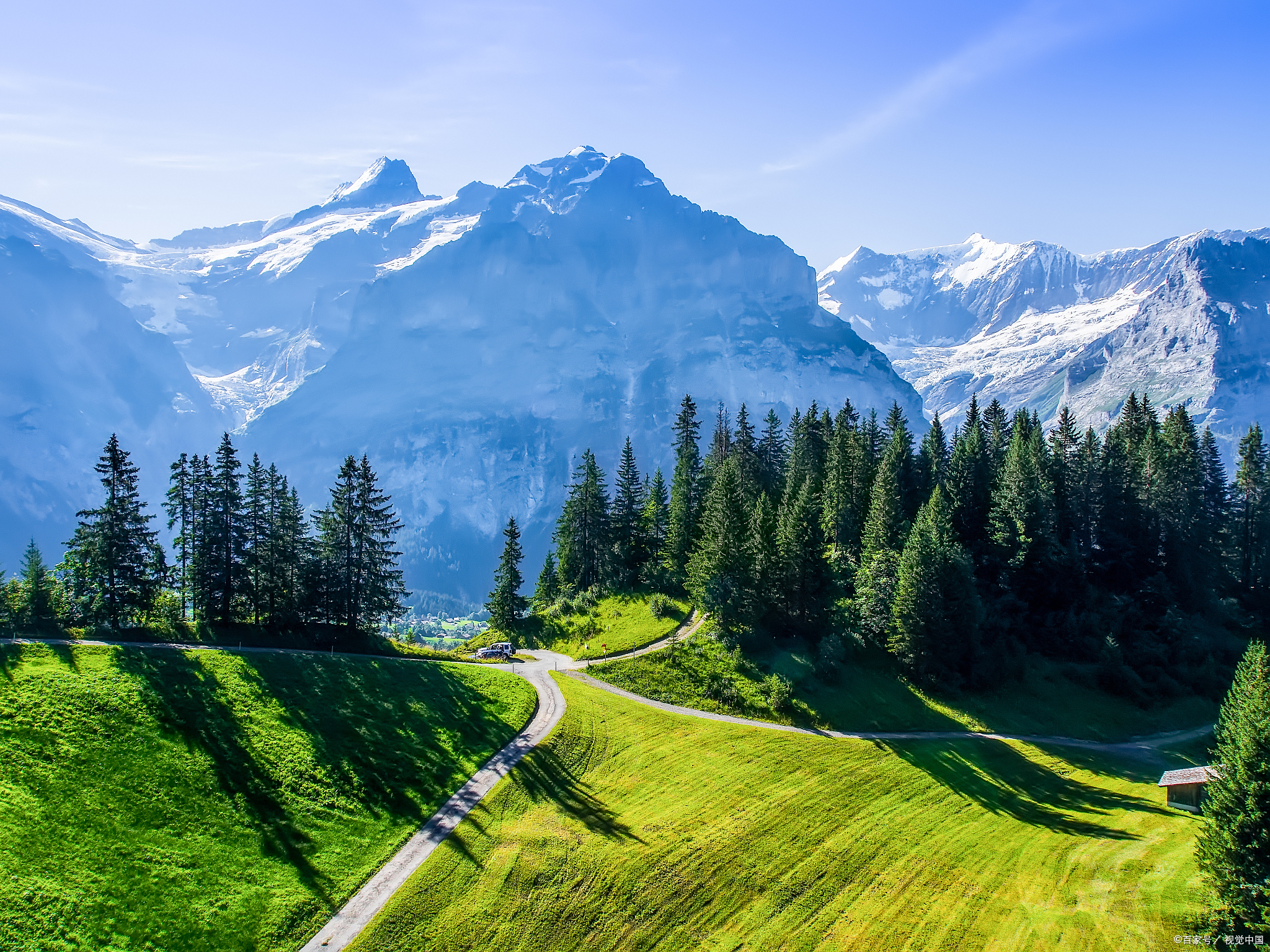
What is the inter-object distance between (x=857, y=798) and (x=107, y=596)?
58.5m

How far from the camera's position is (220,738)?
139ft

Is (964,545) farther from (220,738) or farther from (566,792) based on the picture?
(220,738)

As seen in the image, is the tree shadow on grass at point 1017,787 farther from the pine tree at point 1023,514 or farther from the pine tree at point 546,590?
the pine tree at point 546,590

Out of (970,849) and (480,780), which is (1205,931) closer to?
(970,849)

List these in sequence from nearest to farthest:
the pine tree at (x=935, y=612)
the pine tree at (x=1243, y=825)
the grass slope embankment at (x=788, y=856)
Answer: the pine tree at (x=1243, y=825) → the grass slope embankment at (x=788, y=856) → the pine tree at (x=935, y=612)

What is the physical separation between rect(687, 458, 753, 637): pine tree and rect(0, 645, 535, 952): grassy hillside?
977 inches

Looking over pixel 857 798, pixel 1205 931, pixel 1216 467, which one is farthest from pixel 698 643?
pixel 1216 467

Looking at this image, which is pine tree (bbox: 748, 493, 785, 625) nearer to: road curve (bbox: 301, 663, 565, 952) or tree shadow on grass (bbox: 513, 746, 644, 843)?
road curve (bbox: 301, 663, 565, 952)

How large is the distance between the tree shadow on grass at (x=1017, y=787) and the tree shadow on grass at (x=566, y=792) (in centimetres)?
2494

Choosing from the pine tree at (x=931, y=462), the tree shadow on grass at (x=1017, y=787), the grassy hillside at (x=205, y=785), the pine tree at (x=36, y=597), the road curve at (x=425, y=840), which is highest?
the pine tree at (x=931, y=462)

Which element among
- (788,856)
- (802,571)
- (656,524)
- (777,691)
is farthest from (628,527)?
(788,856)

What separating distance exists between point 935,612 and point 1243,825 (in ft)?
125

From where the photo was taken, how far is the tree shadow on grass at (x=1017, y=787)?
46.8 m

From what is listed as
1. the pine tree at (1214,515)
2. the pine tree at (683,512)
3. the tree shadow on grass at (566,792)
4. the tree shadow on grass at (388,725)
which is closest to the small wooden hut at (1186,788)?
the tree shadow on grass at (566,792)
